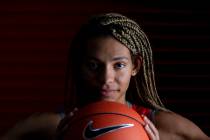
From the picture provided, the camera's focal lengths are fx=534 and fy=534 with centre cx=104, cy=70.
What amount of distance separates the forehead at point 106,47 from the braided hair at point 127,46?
2cm

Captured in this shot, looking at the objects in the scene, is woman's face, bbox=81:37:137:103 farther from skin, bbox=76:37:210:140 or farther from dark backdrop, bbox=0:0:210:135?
dark backdrop, bbox=0:0:210:135

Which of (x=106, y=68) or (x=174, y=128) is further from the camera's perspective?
(x=174, y=128)

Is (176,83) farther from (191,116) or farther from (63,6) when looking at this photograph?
(63,6)

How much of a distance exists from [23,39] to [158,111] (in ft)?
4.83

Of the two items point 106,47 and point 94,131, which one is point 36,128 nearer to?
point 106,47

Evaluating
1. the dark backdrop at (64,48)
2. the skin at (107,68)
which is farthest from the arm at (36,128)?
the dark backdrop at (64,48)

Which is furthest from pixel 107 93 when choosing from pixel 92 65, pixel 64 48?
pixel 64 48

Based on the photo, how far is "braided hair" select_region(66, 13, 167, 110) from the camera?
1957 millimetres

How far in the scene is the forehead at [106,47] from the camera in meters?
1.87

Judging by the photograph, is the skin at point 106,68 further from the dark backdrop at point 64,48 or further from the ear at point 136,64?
the dark backdrop at point 64,48

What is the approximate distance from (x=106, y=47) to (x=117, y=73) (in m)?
0.10

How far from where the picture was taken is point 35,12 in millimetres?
3357

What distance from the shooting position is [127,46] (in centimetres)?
194

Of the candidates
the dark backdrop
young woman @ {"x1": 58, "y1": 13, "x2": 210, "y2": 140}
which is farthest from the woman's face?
the dark backdrop
